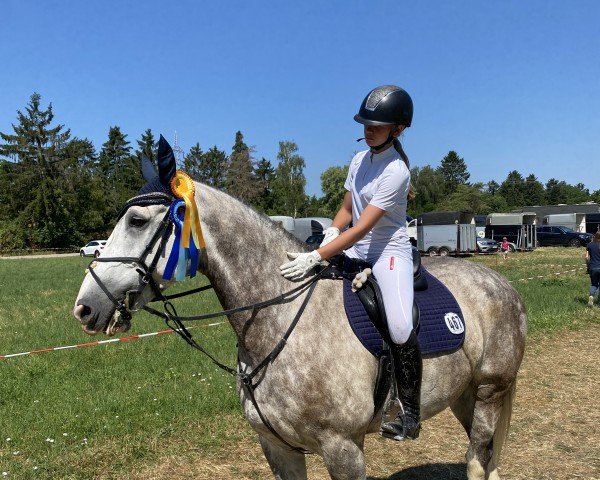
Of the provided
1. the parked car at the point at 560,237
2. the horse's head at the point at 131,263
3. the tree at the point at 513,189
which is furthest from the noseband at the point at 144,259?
the tree at the point at 513,189

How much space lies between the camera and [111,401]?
22.1ft

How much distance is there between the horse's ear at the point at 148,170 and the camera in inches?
125

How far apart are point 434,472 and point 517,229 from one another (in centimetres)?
4368

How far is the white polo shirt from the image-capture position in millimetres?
3188

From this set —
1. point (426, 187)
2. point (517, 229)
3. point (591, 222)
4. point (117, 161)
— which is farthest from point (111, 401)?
point (426, 187)

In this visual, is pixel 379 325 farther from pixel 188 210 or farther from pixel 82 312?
pixel 82 312

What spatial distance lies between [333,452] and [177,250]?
4.93 ft

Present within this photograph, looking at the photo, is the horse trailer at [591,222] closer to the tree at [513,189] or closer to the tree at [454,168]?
the tree at [513,189]

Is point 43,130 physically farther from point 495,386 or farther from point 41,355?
point 495,386

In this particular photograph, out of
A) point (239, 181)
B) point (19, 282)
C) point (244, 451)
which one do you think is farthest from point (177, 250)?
point (239, 181)

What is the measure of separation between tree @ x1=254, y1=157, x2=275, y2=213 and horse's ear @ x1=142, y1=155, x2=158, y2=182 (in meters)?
68.2

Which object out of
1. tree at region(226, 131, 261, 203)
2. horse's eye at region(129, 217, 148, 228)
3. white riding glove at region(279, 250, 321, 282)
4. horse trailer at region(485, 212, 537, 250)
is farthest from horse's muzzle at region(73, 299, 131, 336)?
tree at region(226, 131, 261, 203)

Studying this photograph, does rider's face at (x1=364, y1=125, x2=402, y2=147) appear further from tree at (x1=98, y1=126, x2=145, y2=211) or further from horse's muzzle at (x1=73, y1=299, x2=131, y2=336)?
tree at (x1=98, y1=126, x2=145, y2=211)

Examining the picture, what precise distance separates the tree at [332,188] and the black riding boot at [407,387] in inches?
3153
